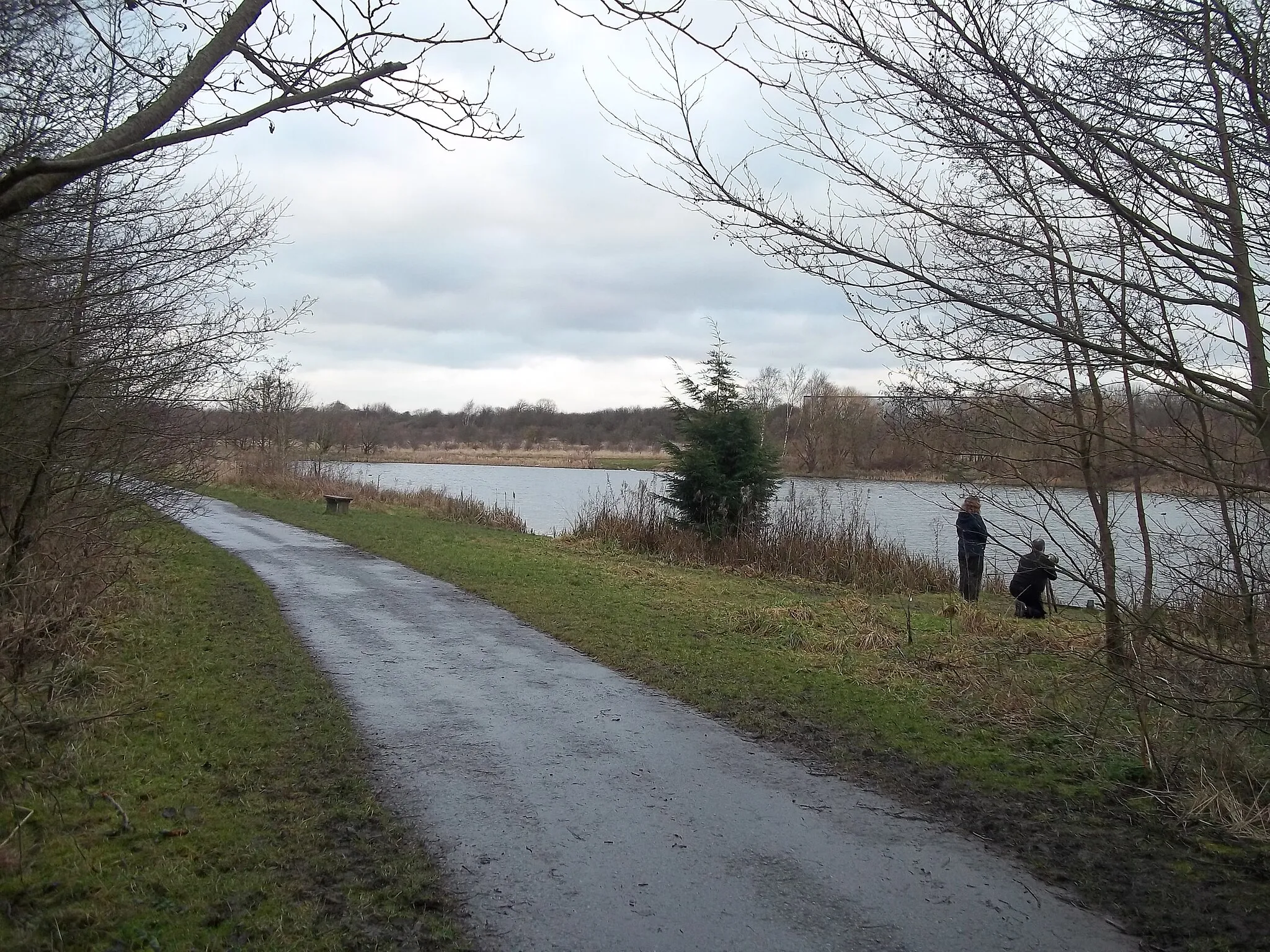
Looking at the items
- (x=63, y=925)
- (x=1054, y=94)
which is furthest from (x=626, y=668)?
(x=1054, y=94)

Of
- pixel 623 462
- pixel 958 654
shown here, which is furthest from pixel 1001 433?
pixel 623 462

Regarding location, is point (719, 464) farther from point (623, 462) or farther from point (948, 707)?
point (623, 462)

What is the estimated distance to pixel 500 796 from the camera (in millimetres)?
5230

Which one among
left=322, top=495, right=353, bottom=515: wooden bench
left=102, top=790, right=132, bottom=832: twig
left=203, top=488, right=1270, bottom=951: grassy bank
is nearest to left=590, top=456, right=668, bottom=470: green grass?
left=322, top=495, right=353, bottom=515: wooden bench

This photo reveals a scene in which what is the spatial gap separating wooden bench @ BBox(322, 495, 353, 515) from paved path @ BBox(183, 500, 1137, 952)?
→ 59.7 feet

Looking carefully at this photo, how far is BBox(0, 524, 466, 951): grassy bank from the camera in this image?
3648mm

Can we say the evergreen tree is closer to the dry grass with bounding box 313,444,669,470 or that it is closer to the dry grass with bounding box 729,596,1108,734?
the dry grass with bounding box 729,596,1108,734

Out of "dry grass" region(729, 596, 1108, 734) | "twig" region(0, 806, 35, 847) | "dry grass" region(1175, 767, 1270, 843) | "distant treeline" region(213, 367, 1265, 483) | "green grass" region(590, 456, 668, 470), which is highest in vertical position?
"distant treeline" region(213, 367, 1265, 483)

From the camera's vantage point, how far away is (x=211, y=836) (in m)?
4.51

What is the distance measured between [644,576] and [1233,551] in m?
11.0

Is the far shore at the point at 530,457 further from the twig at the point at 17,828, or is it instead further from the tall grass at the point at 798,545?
the twig at the point at 17,828

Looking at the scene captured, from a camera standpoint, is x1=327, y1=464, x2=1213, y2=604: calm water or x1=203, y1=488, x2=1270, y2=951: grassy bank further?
x1=327, y1=464, x2=1213, y2=604: calm water

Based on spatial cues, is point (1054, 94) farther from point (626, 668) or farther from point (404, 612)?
point (404, 612)

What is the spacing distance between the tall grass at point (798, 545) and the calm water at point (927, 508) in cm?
47
